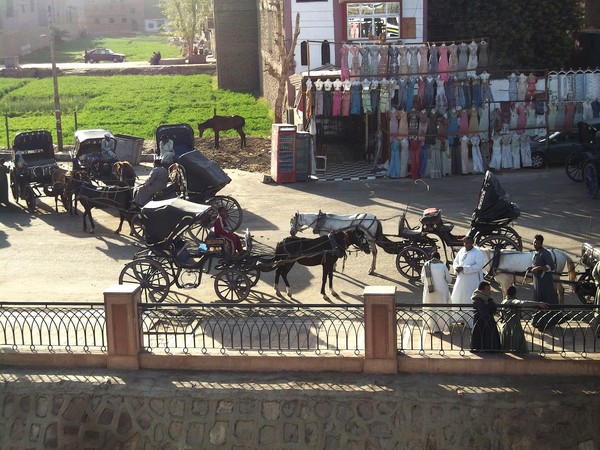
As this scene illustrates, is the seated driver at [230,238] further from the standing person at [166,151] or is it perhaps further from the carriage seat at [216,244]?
the standing person at [166,151]

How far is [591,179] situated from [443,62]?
18.1ft

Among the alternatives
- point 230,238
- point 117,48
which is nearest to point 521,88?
point 230,238

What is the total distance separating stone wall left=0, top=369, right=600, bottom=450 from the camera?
36.6 feet

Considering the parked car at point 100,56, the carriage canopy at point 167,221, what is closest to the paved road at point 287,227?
the carriage canopy at point 167,221

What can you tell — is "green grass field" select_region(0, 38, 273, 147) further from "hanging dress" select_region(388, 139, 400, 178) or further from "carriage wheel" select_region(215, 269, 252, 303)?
"carriage wheel" select_region(215, 269, 252, 303)

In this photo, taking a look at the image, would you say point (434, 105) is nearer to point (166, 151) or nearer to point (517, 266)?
point (166, 151)

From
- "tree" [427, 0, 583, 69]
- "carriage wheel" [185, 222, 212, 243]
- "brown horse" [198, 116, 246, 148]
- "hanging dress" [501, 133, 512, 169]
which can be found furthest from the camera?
"tree" [427, 0, 583, 69]

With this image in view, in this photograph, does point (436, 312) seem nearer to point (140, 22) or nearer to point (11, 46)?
point (11, 46)

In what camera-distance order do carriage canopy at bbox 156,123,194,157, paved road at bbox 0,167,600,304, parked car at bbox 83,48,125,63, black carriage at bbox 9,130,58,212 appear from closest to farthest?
paved road at bbox 0,167,600,304 → black carriage at bbox 9,130,58,212 → carriage canopy at bbox 156,123,194,157 → parked car at bbox 83,48,125,63

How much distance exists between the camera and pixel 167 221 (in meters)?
14.8

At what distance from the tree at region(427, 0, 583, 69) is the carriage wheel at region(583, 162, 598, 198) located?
1176 cm

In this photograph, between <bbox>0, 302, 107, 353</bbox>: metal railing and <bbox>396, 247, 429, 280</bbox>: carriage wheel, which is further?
<bbox>396, 247, 429, 280</bbox>: carriage wheel

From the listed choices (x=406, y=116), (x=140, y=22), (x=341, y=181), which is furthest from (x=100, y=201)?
(x=140, y=22)

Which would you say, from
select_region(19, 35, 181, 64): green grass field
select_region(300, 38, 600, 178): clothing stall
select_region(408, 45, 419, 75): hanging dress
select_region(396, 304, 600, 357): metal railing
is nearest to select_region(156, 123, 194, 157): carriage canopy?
select_region(300, 38, 600, 178): clothing stall
